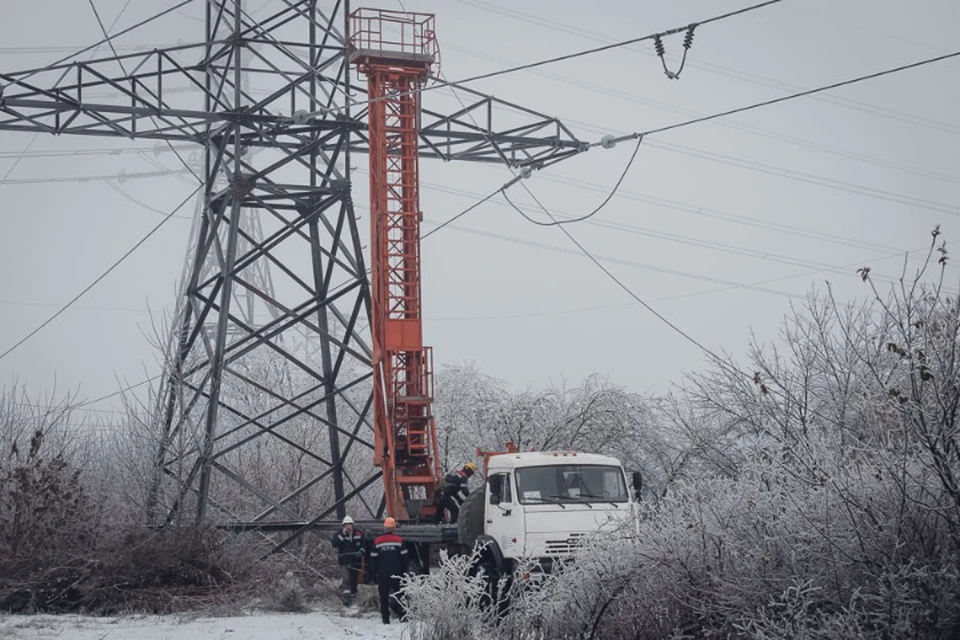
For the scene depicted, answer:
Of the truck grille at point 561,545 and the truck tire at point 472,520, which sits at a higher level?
the truck tire at point 472,520

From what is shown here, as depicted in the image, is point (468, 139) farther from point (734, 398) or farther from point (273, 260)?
point (734, 398)

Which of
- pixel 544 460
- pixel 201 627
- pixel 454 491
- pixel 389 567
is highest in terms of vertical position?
pixel 544 460

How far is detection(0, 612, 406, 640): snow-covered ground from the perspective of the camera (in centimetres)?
1745

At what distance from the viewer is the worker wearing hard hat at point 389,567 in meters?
19.4

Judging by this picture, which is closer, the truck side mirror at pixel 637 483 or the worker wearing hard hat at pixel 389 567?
the worker wearing hard hat at pixel 389 567

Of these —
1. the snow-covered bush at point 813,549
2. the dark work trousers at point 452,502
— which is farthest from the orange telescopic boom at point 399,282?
the snow-covered bush at point 813,549

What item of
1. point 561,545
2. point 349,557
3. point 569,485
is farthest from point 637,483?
point 349,557

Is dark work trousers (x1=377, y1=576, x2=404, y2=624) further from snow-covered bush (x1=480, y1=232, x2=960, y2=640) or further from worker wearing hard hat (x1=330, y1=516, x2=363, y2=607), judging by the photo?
snow-covered bush (x1=480, y1=232, x2=960, y2=640)

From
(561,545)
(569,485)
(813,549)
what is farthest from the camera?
(569,485)

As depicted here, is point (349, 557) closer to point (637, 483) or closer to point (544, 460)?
point (544, 460)

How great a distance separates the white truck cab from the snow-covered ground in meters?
2.21

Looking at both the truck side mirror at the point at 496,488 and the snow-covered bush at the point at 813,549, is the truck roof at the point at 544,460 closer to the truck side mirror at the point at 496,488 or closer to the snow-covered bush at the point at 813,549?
the truck side mirror at the point at 496,488

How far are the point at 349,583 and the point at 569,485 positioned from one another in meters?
4.73

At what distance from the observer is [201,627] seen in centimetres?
1866
